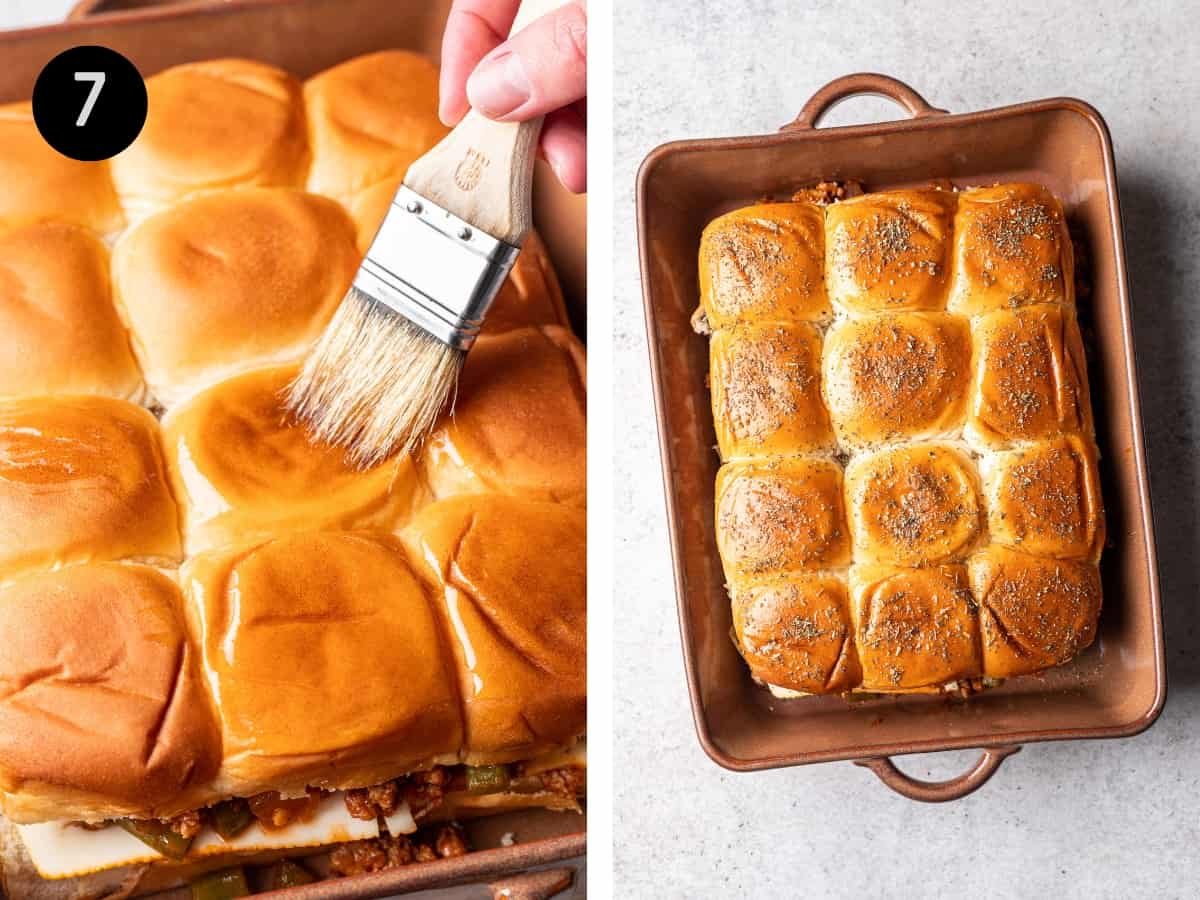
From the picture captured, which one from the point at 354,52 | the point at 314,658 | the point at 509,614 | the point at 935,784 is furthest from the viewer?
the point at 354,52

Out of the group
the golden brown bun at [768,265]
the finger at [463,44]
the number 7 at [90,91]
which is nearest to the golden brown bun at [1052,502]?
the golden brown bun at [768,265]

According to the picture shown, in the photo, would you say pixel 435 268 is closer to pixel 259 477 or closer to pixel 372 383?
pixel 372 383

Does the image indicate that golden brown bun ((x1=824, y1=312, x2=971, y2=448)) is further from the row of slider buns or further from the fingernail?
the fingernail

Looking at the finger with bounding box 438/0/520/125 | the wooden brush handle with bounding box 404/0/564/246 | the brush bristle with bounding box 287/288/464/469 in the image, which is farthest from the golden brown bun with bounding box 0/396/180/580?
the finger with bounding box 438/0/520/125

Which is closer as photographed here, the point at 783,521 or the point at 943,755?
the point at 783,521

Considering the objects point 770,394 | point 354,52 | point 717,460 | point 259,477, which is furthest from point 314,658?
point 354,52

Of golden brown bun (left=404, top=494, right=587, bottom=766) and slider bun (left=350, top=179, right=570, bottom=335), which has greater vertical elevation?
slider bun (left=350, top=179, right=570, bottom=335)
